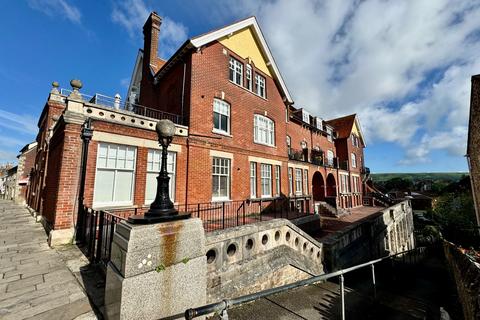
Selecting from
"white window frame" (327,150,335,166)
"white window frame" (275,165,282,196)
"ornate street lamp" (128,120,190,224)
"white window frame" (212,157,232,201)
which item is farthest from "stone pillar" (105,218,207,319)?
"white window frame" (327,150,335,166)

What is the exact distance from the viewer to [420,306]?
549 centimetres

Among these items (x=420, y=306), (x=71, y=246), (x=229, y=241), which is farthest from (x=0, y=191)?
(x=420, y=306)

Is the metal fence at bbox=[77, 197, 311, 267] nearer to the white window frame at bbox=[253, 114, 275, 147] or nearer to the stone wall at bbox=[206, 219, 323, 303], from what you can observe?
the stone wall at bbox=[206, 219, 323, 303]

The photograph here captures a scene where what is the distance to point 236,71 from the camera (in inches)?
537

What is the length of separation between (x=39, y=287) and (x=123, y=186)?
16.0ft

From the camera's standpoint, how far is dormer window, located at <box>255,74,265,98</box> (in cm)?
1509

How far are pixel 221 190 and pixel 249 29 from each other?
37.6 feet

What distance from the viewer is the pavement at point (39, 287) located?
3.14 meters

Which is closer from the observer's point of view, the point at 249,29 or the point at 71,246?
the point at 71,246

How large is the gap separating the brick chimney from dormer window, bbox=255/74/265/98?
7.43 meters

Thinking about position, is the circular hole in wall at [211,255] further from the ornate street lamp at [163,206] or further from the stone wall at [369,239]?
the stone wall at [369,239]

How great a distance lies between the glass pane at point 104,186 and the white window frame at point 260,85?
10845 millimetres

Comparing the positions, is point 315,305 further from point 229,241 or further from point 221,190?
point 221,190

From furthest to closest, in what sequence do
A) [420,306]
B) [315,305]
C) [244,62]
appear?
[244,62] < [420,306] < [315,305]
